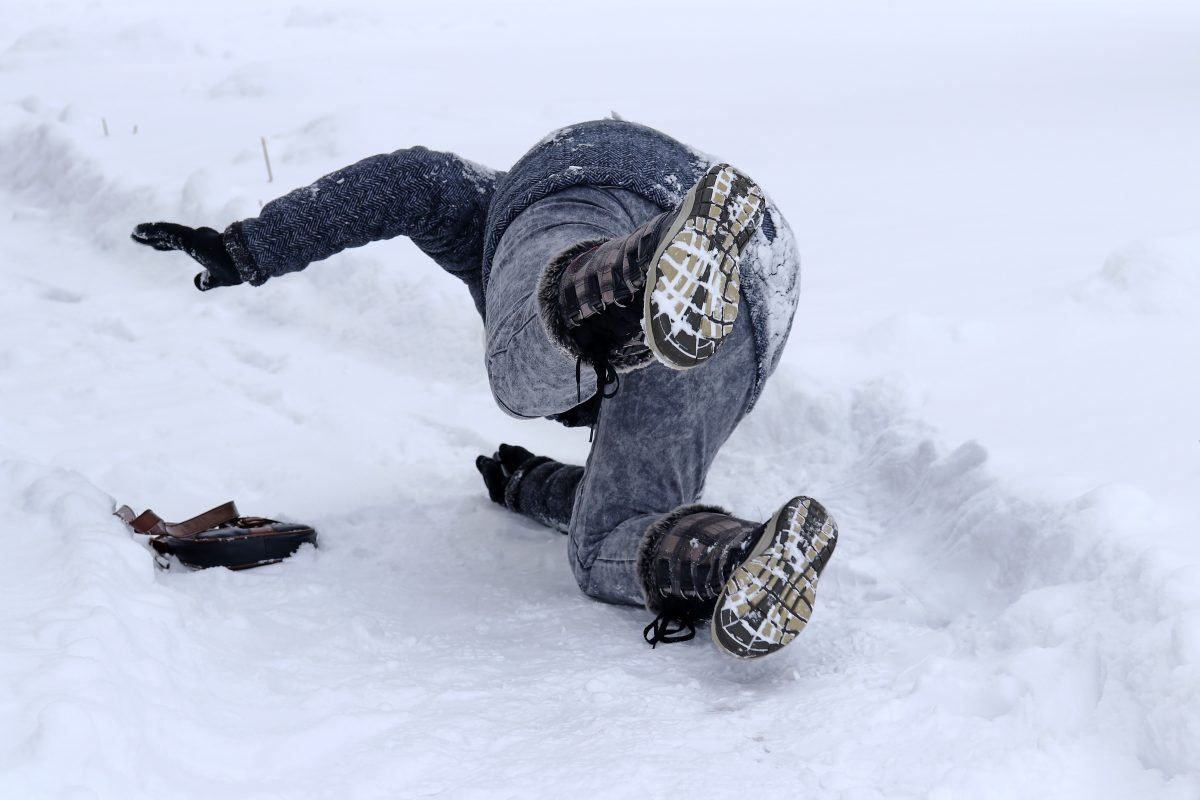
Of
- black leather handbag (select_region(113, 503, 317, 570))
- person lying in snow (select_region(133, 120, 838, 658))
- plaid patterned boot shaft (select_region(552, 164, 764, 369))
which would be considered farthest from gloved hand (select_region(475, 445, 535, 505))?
plaid patterned boot shaft (select_region(552, 164, 764, 369))

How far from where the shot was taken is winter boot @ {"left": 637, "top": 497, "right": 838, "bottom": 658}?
1592 millimetres

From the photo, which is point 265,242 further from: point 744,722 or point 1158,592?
point 1158,592

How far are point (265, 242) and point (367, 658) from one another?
771 mm

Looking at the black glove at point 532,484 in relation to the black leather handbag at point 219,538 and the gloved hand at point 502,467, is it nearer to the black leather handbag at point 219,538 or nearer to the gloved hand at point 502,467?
the gloved hand at point 502,467

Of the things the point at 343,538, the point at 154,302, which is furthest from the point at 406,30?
the point at 343,538

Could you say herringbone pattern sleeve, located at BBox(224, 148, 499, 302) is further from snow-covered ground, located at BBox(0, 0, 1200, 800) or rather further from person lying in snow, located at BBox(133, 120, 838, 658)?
snow-covered ground, located at BBox(0, 0, 1200, 800)

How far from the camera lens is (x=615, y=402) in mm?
1960

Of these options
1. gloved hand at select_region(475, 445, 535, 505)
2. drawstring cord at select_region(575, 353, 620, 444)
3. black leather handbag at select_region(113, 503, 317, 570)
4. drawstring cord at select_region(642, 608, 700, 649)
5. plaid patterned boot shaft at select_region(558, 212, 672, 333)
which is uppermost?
plaid patterned boot shaft at select_region(558, 212, 672, 333)

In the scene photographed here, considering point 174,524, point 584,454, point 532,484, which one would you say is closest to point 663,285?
point 532,484

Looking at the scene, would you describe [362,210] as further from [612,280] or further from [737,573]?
[737,573]

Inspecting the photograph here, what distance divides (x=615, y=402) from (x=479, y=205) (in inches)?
19.1

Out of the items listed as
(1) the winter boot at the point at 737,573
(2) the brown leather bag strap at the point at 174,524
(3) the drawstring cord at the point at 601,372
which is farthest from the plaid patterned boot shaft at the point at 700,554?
(2) the brown leather bag strap at the point at 174,524

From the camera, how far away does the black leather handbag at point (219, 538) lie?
2.14 meters

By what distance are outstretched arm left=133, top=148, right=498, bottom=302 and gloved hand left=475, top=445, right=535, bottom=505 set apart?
0.63 m
